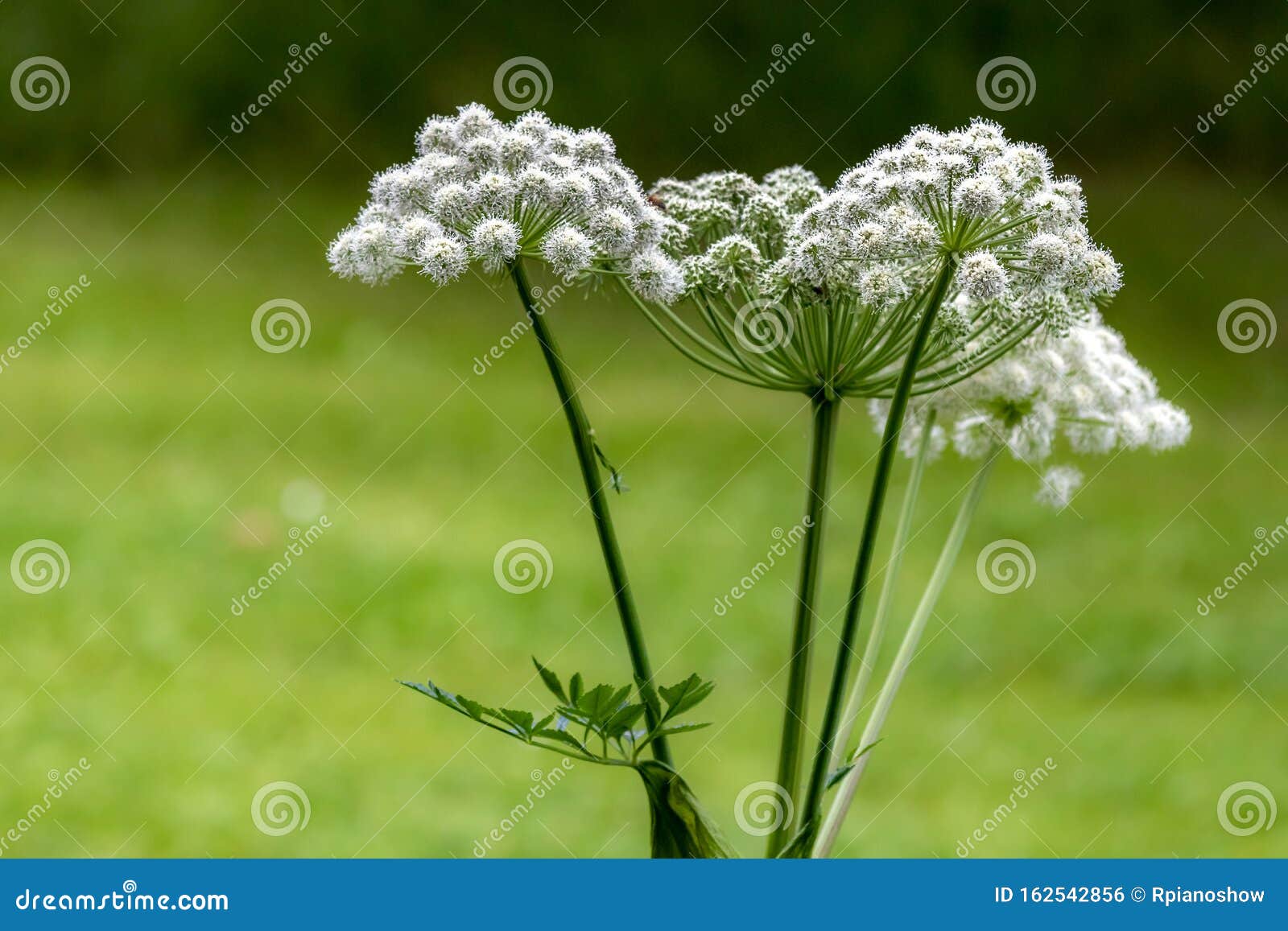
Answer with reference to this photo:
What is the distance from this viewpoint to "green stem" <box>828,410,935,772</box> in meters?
0.81

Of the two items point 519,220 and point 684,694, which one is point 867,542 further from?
point 519,220

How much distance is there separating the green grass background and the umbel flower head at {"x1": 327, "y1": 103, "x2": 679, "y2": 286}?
1.55 m

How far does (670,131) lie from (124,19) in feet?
6.84

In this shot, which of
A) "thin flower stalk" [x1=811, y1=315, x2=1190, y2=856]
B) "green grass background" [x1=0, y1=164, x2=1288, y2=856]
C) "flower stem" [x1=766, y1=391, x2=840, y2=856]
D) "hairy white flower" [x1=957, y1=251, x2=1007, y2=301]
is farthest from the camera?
"green grass background" [x1=0, y1=164, x2=1288, y2=856]

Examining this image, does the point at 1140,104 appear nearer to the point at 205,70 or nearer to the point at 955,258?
the point at 205,70

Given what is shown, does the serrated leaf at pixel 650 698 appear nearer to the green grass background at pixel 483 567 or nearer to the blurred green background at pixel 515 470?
the green grass background at pixel 483 567

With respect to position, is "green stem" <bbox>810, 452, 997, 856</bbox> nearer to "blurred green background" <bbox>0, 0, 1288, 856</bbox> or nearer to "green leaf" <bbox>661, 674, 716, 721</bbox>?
"green leaf" <bbox>661, 674, 716, 721</bbox>

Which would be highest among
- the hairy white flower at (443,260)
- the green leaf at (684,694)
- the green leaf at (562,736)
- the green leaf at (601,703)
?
the hairy white flower at (443,260)

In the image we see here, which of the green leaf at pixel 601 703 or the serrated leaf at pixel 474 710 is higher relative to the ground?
the green leaf at pixel 601 703

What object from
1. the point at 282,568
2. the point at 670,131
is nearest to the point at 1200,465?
the point at 670,131

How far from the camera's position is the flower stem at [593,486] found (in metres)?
0.74

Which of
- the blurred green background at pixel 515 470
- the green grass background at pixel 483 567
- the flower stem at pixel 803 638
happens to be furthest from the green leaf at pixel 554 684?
the blurred green background at pixel 515 470

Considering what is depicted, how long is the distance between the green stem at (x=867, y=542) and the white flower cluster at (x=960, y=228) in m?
0.02

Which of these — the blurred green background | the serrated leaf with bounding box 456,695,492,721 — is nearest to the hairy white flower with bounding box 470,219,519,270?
the serrated leaf with bounding box 456,695,492,721
